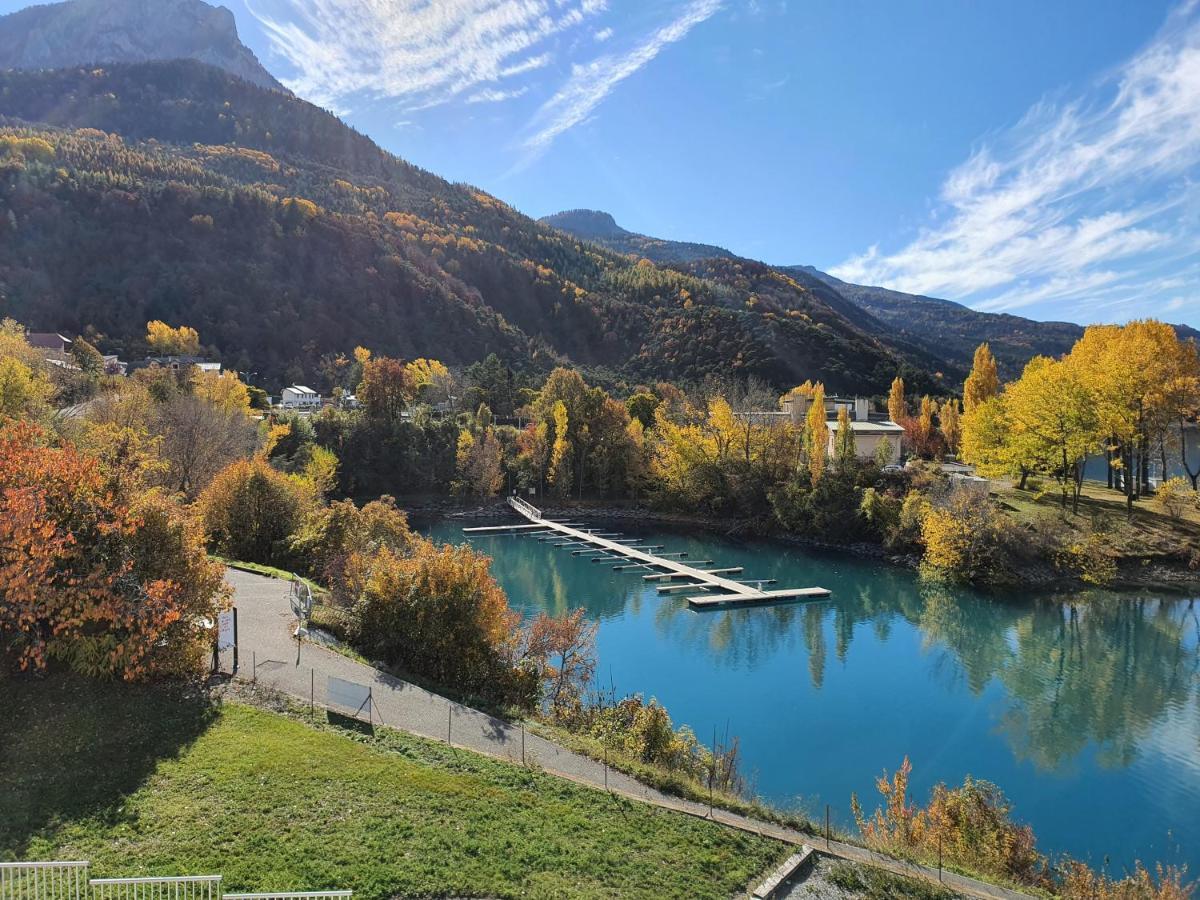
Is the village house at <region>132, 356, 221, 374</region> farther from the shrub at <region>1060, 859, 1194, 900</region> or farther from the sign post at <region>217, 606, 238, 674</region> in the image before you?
the shrub at <region>1060, 859, 1194, 900</region>

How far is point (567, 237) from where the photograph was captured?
461 ft

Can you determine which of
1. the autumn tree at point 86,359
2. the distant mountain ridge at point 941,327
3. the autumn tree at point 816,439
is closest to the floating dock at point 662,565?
the autumn tree at point 816,439

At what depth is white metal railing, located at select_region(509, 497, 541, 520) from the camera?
48.0 metres

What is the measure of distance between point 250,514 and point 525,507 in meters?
24.9

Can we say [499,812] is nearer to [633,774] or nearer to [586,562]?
[633,774]

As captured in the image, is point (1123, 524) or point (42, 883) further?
point (1123, 524)

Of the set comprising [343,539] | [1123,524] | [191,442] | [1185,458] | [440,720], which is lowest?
[440,720]

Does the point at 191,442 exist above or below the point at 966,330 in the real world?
below

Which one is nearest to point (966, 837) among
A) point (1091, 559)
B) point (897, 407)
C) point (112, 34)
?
point (1091, 559)

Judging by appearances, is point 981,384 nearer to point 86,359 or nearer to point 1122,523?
point 1122,523

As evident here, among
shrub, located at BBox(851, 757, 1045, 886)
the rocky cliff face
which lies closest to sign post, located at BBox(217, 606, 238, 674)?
shrub, located at BBox(851, 757, 1045, 886)

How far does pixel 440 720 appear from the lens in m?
13.2

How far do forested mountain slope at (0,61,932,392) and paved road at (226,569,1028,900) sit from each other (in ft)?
219

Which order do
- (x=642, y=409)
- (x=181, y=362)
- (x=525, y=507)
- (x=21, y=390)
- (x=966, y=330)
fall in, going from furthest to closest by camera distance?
(x=966, y=330) < (x=181, y=362) < (x=642, y=409) < (x=525, y=507) < (x=21, y=390)
